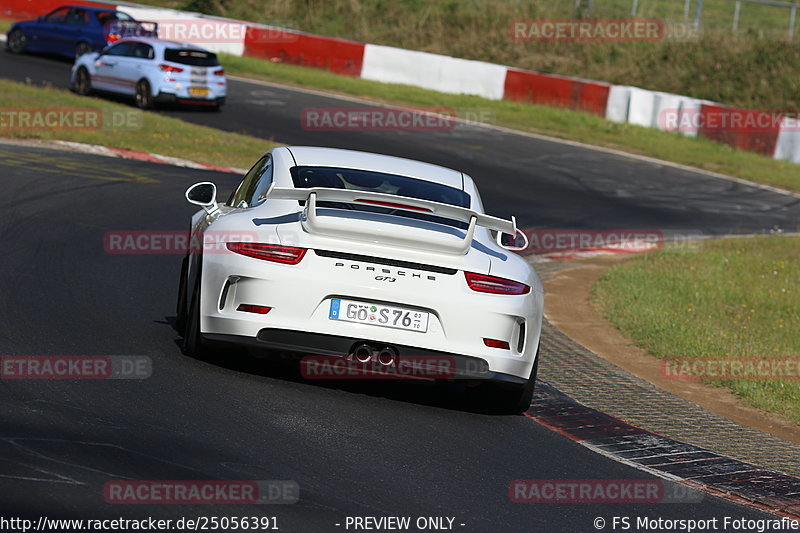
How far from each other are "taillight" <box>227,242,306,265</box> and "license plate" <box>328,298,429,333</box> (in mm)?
332

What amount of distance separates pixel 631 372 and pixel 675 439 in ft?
7.28

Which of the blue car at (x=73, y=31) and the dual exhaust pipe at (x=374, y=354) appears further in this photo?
the blue car at (x=73, y=31)

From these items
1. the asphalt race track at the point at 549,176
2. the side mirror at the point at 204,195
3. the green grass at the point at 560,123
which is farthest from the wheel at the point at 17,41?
the side mirror at the point at 204,195

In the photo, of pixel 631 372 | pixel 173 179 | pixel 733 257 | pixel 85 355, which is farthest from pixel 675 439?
pixel 173 179

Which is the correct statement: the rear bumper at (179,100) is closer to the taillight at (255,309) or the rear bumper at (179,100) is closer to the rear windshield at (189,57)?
the rear windshield at (189,57)

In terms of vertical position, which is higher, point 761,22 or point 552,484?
point 761,22

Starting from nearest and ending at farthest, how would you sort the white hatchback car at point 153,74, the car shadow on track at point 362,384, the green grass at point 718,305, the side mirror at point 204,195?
the car shadow on track at point 362,384 < the side mirror at point 204,195 < the green grass at point 718,305 < the white hatchback car at point 153,74

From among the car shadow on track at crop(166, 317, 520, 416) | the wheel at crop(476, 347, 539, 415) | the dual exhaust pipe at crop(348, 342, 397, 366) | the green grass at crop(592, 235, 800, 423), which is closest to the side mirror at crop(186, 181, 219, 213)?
the car shadow on track at crop(166, 317, 520, 416)

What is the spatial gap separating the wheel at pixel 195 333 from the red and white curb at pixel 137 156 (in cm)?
1208

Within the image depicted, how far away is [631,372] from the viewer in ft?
31.5

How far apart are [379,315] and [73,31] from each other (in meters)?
26.9

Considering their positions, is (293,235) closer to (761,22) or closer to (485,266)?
(485,266)

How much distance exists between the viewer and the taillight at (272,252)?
6871 mm

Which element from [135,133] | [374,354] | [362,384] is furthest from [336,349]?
[135,133]
